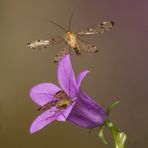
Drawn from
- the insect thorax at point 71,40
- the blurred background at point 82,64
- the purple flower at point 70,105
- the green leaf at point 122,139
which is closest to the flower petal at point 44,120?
the purple flower at point 70,105

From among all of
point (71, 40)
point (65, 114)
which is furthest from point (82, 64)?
point (65, 114)

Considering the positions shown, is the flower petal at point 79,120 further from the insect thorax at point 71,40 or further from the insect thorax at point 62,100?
the insect thorax at point 71,40

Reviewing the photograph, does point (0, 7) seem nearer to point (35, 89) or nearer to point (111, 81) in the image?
point (111, 81)

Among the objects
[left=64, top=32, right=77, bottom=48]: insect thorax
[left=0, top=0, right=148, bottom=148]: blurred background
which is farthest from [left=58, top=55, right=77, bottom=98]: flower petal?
[left=0, top=0, right=148, bottom=148]: blurred background

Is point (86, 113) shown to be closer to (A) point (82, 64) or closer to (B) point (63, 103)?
(B) point (63, 103)

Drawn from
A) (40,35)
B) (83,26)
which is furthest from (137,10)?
(40,35)

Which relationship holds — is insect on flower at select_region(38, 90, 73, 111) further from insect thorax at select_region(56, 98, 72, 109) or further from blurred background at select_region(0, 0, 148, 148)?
blurred background at select_region(0, 0, 148, 148)
